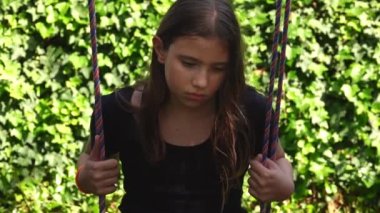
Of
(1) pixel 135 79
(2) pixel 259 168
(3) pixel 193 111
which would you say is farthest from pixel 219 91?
(1) pixel 135 79

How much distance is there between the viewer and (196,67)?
5.74ft

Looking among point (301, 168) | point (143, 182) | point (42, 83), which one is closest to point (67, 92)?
point (42, 83)

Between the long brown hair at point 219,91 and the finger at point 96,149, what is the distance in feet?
0.44

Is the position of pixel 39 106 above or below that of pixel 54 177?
above

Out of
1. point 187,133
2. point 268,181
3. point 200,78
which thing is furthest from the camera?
point 187,133

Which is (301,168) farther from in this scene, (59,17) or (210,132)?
(210,132)

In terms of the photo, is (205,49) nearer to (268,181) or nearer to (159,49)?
(159,49)

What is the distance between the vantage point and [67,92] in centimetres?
384

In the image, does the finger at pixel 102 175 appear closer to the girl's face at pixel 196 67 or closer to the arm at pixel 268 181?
the girl's face at pixel 196 67

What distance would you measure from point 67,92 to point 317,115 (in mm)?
1427

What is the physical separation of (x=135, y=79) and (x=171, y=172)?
197 cm

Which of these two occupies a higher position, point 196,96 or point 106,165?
point 196,96

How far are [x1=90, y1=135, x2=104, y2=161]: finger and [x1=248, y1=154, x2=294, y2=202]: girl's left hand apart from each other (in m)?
0.43

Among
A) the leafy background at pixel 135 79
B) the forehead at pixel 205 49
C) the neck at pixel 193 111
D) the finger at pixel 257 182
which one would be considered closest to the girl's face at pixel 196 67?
the forehead at pixel 205 49
